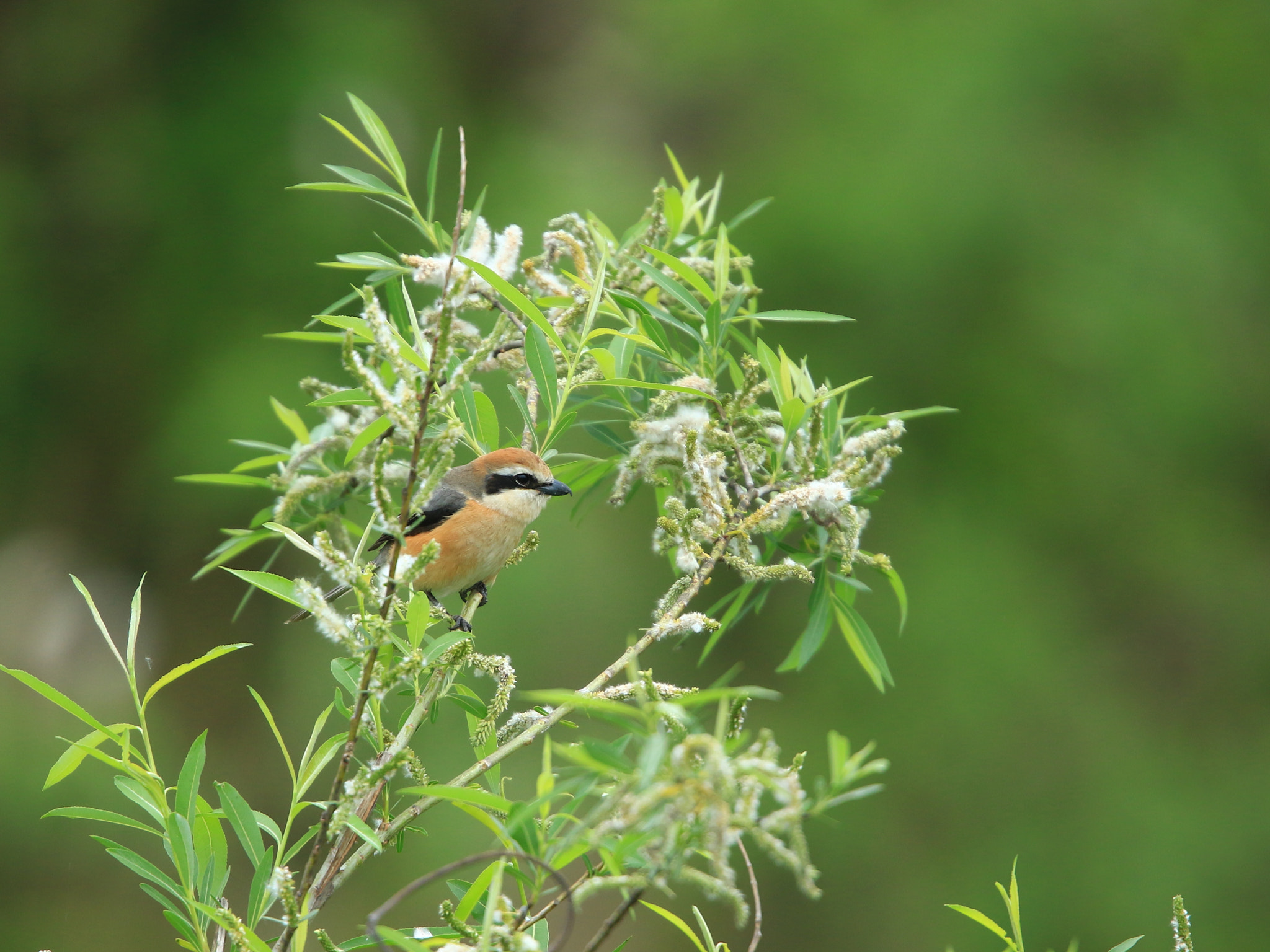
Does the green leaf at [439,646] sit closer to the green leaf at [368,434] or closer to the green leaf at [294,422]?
the green leaf at [368,434]

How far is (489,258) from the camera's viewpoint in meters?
1.77

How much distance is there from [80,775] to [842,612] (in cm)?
511

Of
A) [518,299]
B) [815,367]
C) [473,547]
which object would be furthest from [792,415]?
[815,367]

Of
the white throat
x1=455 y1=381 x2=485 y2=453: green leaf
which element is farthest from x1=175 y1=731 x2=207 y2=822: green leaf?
the white throat

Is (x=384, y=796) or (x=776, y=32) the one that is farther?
(x=776, y=32)

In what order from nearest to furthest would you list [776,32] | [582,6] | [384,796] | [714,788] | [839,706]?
[714,788], [384,796], [839,706], [776,32], [582,6]

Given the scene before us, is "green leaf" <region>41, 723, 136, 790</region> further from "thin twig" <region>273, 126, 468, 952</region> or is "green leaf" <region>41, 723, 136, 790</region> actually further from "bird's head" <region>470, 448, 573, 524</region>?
"bird's head" <region>470, 448, 573, 524</region>

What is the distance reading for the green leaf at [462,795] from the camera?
3.36ft

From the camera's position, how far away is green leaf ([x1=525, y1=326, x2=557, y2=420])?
5.15 ft

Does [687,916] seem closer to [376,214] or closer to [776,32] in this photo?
[376,214]

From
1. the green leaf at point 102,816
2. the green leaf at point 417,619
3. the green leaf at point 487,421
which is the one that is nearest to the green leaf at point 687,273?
the green leaf at point 487,421

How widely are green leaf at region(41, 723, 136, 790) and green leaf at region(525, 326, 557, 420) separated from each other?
2.51ft

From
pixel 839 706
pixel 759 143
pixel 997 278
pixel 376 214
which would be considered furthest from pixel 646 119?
pixel 839 706

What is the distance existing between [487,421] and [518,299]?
0.33m
